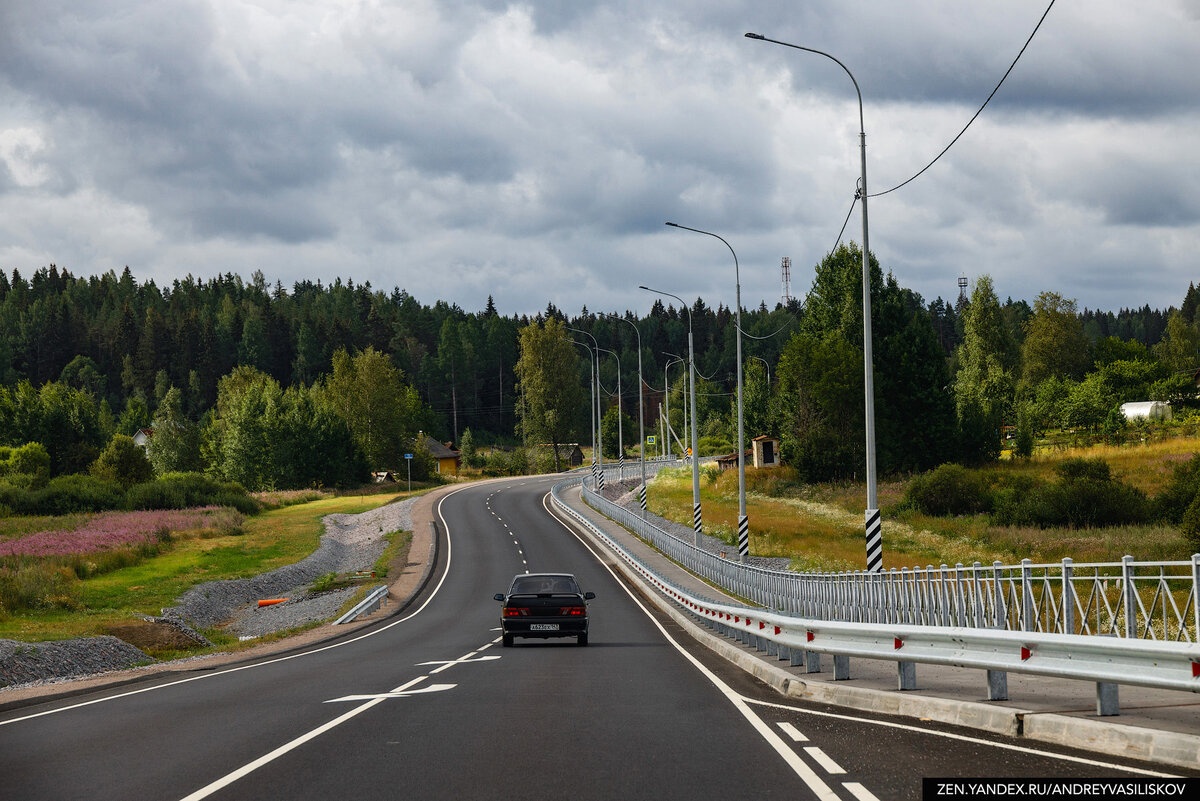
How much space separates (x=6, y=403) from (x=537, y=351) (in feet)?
196

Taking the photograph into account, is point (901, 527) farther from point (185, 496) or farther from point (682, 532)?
point (185, 496)

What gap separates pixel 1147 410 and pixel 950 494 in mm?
43964

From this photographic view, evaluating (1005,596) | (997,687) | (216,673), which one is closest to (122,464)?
(216,673)

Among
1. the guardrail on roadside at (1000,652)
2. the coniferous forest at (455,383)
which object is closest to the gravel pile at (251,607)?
the guardrail on roadside at (1000,652)

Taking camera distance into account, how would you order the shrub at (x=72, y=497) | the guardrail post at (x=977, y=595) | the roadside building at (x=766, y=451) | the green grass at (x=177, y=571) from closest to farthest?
the guardrail post at (x=977, y=595) → the green grass at (x=177, y=571) → the shrub at (x=72, y=497) → the roadside building at (x=766, y=451)

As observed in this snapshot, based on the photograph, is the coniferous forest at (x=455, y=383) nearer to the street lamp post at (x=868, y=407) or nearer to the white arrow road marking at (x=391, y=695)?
the street lamp post at (x=868, y=407)

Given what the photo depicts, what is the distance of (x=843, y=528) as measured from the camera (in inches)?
2430

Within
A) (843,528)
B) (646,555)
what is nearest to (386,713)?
(646,555)

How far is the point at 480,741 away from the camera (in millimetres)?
9430

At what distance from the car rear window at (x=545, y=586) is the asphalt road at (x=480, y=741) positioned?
6.02m

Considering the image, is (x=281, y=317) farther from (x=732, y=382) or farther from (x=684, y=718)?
(x=684, y=718)

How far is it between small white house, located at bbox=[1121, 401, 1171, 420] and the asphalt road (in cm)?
9132

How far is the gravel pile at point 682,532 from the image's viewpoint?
47219 millimetres

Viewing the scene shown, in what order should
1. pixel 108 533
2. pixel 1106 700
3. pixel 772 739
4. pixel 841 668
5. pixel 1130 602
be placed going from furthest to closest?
pixel 108 533, pixel 841 668, pixel 1130 602, pixel 772 739, pixel 1106 700
